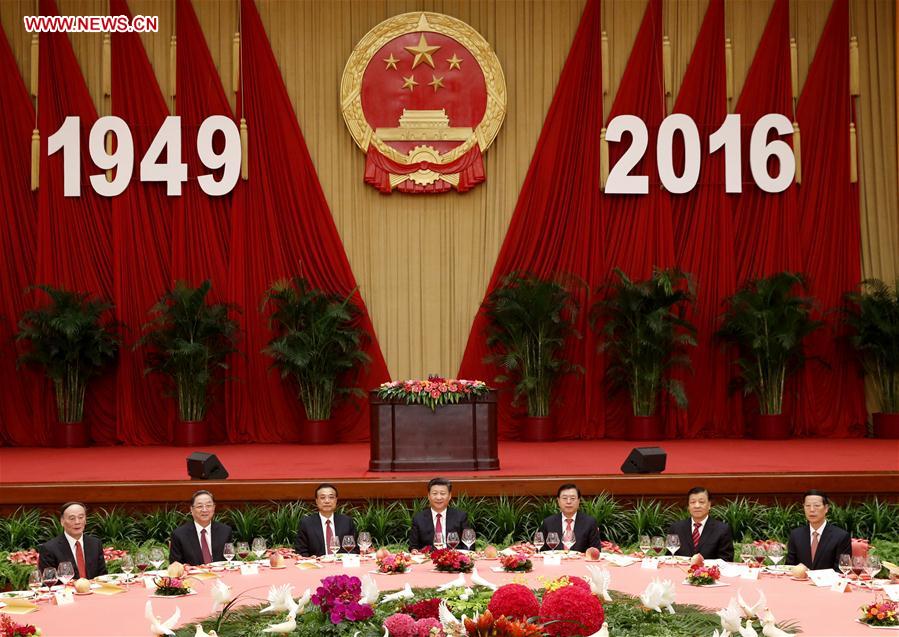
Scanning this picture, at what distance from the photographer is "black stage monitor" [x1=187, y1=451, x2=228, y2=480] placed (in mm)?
8648

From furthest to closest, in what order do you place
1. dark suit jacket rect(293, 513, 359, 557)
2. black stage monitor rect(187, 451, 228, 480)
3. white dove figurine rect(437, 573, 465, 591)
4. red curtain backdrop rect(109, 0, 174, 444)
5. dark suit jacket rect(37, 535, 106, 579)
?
1. red curtain backdrop rect(109, 0, 174, 444)
2. black stage monitor rect(187, 451, 228, 480)
3. dark suit jacket rect(293, 513, 359, 557)
4. dark suit jacket rect(37, 535, 106, 579)
5. white dove figurine rect(437, 573, 465, 591)

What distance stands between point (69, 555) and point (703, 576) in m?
3.50

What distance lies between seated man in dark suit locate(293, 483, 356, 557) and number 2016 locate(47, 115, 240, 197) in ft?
22.3

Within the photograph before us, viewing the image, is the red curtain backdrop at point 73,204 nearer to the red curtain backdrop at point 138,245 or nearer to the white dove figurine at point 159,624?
the red curtain backdrop at point 138,245

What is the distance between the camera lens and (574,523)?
22.4 feet

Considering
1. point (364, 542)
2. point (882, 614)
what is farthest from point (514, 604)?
point (364, 542)

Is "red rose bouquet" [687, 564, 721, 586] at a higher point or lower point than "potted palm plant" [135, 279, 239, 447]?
lower

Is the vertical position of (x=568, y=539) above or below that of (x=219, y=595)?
below

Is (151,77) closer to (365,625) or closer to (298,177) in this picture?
(298,177)

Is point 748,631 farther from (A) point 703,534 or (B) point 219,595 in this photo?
(A) point 703,534

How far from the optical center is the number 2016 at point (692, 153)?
1291 cm

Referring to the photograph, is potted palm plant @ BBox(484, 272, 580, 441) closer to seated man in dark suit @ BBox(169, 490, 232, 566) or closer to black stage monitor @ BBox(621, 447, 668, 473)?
black stage monitor @ BBox(621, 447, 668, 473)

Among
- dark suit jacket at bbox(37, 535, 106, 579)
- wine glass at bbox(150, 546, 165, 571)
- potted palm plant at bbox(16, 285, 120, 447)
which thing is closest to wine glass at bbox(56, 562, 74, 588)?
wine glass at bbox(150, 546, 165, 571)

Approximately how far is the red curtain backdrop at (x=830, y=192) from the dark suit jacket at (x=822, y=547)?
23.3ft
